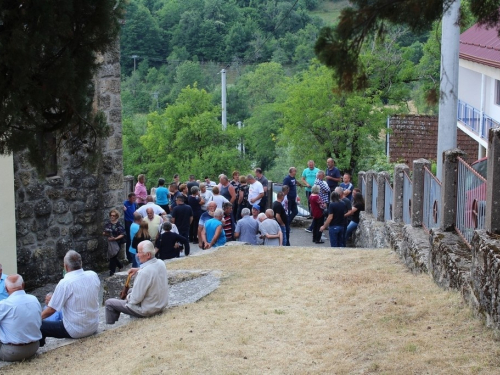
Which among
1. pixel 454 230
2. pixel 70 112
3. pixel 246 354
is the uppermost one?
pixel 70 112

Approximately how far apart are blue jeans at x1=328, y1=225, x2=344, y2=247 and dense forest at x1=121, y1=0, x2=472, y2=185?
3177mm

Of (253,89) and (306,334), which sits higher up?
(253,89)

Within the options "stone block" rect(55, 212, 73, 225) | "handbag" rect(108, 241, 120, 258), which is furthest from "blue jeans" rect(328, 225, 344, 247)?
"stone block" rect(55, 212, 73, 225)

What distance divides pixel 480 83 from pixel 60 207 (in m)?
18.5

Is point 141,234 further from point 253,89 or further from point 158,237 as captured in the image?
point 253,89

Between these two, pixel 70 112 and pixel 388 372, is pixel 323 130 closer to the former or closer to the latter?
pixel 70 112

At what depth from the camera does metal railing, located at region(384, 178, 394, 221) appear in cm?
1614

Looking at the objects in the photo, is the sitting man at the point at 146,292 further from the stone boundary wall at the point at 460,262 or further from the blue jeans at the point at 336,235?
the blue jeans at the point at 336,235

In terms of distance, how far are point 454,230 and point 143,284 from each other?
13.0 ft

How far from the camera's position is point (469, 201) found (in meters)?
9.01

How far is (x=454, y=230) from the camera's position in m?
9.71

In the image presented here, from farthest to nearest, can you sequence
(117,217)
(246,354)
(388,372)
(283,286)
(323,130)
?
(323,130), (117,217), (283,286), (246,354), (388,372)

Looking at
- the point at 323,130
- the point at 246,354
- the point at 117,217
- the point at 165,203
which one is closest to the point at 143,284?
the point at 246,354

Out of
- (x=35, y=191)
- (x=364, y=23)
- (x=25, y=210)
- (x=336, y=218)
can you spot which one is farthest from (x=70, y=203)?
(x=364, y=23)
